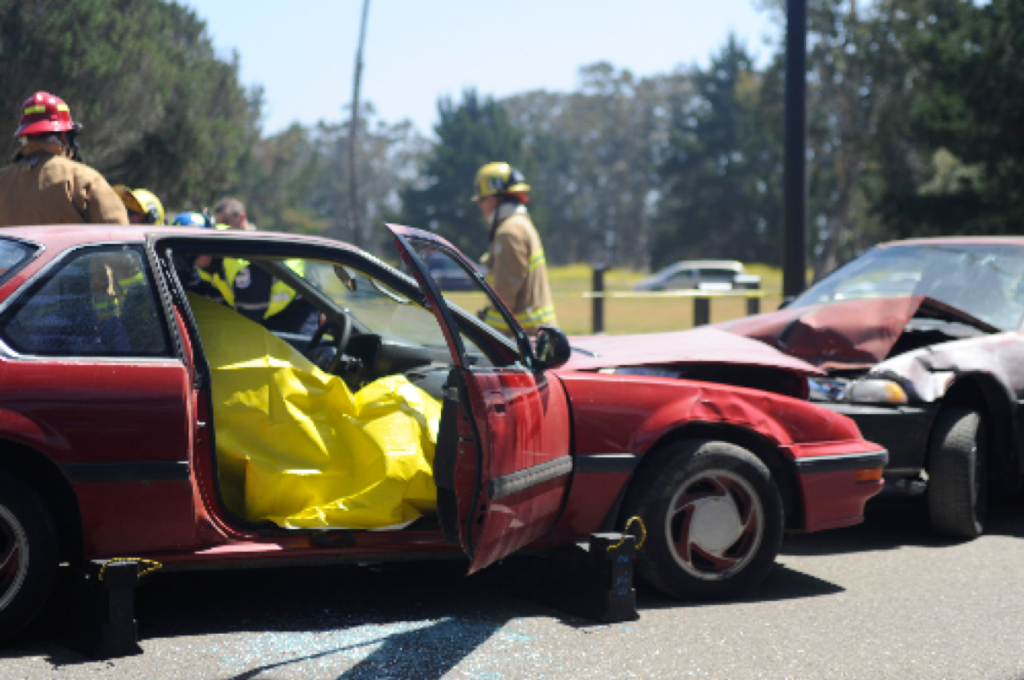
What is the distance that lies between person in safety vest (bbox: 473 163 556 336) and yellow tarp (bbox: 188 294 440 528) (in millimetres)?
3266

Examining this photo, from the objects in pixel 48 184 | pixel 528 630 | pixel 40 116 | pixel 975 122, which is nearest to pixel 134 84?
pixel 40 116

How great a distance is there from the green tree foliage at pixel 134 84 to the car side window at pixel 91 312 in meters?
11.1

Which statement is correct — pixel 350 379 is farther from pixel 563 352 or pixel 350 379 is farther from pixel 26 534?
pixel 26 534

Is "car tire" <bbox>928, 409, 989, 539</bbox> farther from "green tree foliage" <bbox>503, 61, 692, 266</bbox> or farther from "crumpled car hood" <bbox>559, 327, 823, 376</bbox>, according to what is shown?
"green tree foliage" <bbox>503, 61, 692, 266</bbox>

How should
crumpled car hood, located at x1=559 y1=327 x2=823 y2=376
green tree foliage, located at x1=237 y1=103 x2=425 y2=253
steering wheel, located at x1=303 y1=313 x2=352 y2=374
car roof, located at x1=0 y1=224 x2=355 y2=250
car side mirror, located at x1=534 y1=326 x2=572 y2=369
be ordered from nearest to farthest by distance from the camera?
car roof, located at x1=0 y1=224 x2=355 y2=250 → car side mirror, located at x1=534 y1=326 x2=572 y2=369 → crumpled car hood, located at x1=559 y1=327 x2=823 y2=376 → steering wheel, located at x1=303 y1=313 x2=352 y2=374 → green tree foliage, located at x1=237 y1=103 x2=425 y2=253

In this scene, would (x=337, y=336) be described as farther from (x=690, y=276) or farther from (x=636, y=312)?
(x=690, y=276)

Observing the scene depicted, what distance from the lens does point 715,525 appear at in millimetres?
4594

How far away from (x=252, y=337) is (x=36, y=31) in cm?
1148

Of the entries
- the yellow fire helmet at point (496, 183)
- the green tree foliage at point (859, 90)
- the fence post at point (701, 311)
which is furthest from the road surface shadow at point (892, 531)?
the green tree foliage at point (859, 90)

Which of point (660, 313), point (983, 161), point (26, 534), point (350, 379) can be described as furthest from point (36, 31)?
point (983, 161)

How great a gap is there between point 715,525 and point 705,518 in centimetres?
6

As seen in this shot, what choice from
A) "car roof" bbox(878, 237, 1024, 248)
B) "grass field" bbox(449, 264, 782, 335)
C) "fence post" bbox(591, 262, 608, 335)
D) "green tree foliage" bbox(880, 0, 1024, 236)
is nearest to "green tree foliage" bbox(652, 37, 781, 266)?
"grass field" bbox(449, 264, 782, 335)

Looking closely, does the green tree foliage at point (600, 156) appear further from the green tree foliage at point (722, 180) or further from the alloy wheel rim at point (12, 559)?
the alloy wheel rim at point (12, 559)

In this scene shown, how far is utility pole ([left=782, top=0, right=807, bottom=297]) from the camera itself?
9.30m
